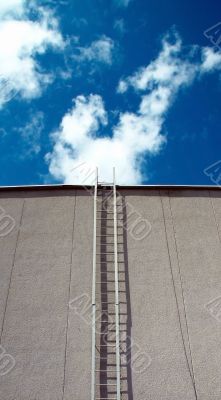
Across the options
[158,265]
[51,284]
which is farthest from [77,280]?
[158,265]

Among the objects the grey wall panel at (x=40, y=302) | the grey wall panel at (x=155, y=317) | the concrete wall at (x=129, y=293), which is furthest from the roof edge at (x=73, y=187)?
the grey wall panel at (x=155, y=317)

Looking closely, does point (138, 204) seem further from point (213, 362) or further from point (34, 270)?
point (213, 362)

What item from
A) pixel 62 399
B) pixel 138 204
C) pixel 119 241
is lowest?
pixel 62 399

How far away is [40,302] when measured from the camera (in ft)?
20.3

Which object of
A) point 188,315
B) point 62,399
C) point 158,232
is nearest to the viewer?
point 62,399

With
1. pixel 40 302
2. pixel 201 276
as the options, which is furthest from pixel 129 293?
pixel 40 302

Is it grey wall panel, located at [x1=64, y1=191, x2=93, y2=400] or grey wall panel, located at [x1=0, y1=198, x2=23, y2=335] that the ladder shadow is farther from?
grey wall panel, located at [x1=0, y1=198, x2=23, y2=335]

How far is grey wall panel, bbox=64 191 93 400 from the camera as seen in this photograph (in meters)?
5.48

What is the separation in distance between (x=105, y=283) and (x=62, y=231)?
1362 mm

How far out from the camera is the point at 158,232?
7094 millimetres

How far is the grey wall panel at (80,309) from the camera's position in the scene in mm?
5477

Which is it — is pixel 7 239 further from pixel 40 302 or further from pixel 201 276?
pixel 201 276

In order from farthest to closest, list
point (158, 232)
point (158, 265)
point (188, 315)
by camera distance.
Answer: point (158, 232), point (158, 265), point (188, 315)

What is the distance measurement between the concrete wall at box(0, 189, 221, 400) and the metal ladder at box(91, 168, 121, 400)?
0.16 meters
